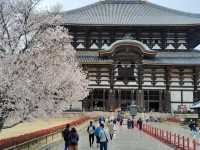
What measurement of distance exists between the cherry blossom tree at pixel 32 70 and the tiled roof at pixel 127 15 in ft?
169

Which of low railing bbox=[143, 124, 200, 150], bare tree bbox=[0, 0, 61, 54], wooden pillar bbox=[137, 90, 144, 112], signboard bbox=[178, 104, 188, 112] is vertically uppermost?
bare tree bbox=[0, 0, 61, 54]

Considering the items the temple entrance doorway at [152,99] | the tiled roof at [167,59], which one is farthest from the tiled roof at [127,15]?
the temple entrance doorway at [152,99]

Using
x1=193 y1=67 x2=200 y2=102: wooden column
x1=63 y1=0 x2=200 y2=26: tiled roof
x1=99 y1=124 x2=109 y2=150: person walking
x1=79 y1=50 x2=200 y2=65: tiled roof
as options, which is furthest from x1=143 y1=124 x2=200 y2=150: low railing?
x1=63 y1=0 x2=200 y2=26: tiled roof

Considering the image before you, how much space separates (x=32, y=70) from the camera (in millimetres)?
26438

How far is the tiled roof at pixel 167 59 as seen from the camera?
76250 mm

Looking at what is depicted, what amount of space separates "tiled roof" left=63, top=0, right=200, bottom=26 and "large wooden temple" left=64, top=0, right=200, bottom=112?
17 centimetres

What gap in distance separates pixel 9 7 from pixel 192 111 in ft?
170

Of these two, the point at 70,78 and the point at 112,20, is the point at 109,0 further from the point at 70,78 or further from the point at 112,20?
the point at 70,78

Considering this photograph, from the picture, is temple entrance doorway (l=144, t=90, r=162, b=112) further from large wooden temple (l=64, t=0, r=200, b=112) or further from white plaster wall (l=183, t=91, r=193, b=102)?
white plaster wall (l=183, t=91, r=193, b=102)

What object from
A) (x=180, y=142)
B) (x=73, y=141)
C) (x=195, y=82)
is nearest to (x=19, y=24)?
(x=73, y=141)

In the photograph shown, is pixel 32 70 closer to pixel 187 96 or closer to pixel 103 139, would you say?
pixel 103 139

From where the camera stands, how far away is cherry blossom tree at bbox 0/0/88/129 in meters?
24.6

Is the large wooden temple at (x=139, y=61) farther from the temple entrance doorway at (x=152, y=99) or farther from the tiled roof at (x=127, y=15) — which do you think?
the tiled roof at (x=127, y=15)

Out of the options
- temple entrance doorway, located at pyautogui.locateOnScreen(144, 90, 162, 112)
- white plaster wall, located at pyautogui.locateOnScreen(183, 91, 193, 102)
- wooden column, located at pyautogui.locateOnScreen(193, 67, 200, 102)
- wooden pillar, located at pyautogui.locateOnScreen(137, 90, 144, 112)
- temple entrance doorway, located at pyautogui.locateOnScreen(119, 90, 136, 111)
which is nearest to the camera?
wooden pillar, located at pyautogui.locateOnScreen(137, 90, 144, 112)
